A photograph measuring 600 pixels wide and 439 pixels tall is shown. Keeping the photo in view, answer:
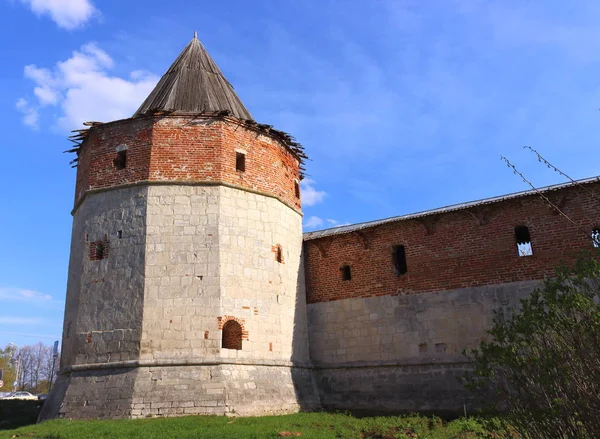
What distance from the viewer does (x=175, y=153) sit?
42.3 ft

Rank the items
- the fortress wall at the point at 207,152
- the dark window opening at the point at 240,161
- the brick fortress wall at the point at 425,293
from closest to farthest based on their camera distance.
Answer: the brick fortress wall at the point at 425,293, the fortress wall at the point at 207,152, the dark window opening at the point at 240,161

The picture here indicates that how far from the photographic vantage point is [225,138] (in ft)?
43.6

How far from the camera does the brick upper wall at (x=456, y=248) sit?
11.8 meters

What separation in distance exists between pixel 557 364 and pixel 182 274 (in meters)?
8.96

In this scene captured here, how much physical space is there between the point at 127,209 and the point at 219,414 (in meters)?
5.49

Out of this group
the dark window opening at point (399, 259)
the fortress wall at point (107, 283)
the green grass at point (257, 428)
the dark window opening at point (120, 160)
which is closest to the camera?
the green grass at point (257, 428)

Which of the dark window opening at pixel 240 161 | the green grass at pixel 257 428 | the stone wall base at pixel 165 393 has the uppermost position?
the dark window opening at pixel 240 161

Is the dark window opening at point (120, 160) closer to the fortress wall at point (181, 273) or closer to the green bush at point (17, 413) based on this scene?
the fortress wall at point (181, 273)

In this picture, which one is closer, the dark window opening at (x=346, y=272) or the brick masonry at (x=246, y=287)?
the brick masonry at (x=246, y=287)

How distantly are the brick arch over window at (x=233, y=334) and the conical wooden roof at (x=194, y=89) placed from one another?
568 centimetres

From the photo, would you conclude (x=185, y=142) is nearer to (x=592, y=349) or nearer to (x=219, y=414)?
(x=219, y=414)

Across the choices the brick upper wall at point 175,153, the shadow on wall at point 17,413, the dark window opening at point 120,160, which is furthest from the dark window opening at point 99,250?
the shadow on wall at point 17,413

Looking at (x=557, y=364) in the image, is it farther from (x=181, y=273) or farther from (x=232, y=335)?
(x=181, y=273)

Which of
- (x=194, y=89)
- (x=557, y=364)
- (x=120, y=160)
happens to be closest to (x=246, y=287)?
(x=120, y=160)
